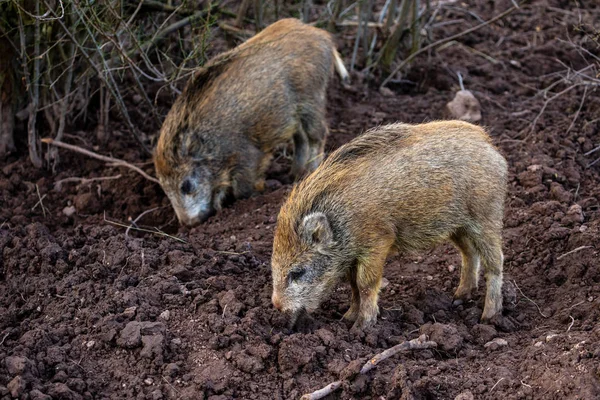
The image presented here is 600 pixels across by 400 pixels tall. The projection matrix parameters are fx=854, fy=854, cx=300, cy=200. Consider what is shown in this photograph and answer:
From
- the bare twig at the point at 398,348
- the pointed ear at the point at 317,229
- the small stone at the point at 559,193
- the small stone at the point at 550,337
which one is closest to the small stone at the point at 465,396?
Result: the bare twig at the point at 398,348

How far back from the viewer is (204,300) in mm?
5957

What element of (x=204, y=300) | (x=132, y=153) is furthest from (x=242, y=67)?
(x=204, y=300)

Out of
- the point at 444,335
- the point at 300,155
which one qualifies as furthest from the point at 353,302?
the point at 300,155

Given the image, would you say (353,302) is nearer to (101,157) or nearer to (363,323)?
(363,323)

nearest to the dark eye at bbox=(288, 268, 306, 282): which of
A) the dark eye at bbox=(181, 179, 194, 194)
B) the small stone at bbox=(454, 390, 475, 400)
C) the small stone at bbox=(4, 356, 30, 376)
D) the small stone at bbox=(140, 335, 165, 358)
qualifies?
the small stone at bbox=(140, 335, 165, 358)

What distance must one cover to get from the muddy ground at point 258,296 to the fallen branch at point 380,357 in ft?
0.18

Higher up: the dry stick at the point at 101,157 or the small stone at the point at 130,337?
the small stone at the point at 130,337

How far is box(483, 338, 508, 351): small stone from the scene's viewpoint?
219 inches

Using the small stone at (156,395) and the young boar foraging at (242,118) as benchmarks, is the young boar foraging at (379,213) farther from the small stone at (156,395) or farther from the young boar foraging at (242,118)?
the young boar foraging at (242,118)

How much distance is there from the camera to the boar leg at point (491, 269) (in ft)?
19.9

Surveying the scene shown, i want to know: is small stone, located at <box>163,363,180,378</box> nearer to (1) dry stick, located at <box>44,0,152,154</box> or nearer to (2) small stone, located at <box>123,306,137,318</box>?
(2) small stone, located at <box>123,306,137,318</box>

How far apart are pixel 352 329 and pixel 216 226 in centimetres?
248

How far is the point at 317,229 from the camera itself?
5805mm

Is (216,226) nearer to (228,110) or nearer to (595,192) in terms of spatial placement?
(228,110)
